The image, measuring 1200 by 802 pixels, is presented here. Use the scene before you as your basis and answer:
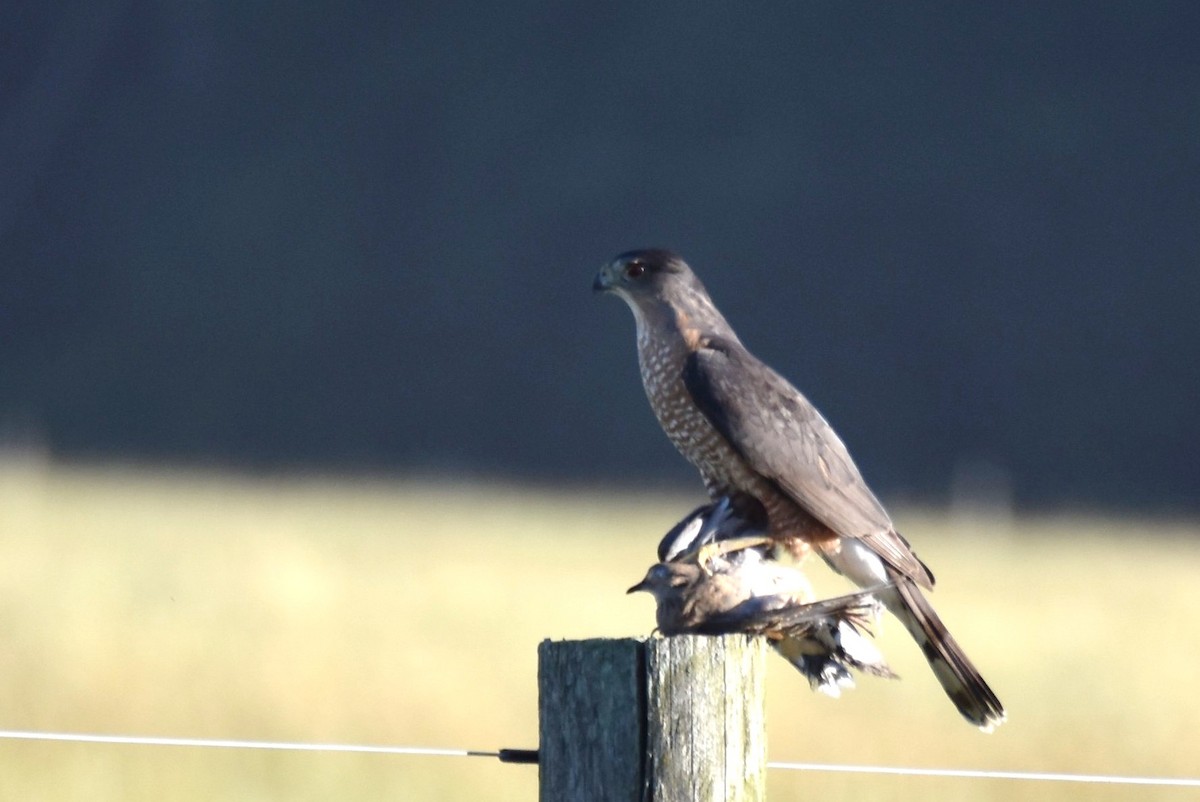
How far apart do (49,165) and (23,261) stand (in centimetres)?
207

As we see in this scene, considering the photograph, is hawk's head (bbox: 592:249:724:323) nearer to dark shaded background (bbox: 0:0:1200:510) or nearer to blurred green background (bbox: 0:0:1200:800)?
blurred green background (bbox: 0:0:1200:800)

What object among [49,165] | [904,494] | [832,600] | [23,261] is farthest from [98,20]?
[832,600]

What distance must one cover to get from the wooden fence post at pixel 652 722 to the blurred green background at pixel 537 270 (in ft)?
33.1

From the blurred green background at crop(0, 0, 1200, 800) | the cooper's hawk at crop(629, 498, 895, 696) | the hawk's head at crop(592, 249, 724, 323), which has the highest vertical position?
the blurred green background at crop(0, 0, 1200, 800)

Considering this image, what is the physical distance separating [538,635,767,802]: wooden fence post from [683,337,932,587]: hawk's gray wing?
4.57ft

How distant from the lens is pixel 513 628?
12.2 meters

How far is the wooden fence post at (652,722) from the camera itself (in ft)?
10.6

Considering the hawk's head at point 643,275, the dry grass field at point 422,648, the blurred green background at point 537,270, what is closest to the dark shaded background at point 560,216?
the blurred green background at point 537,270

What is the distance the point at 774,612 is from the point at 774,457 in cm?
116

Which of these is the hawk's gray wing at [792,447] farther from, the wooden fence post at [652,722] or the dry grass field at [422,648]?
the dry grass field at [422,648]

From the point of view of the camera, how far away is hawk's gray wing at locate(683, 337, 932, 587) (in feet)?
15.3

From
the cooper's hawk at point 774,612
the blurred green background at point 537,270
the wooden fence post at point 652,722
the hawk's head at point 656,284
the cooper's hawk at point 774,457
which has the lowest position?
the wooden fence post at point 652,722

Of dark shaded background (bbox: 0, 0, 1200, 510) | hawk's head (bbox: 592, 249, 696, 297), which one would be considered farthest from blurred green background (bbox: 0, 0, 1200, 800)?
hawk's head (bbox: 592, 249, 696, 297)

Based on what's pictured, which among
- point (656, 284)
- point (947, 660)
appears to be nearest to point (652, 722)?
point (947, 660)
